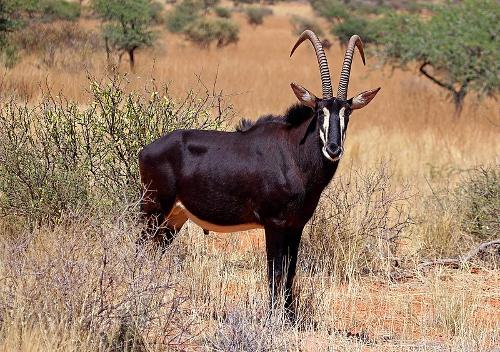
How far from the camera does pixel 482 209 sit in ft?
31.2

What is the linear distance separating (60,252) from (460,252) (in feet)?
16.4

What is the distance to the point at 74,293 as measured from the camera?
18.4 ft

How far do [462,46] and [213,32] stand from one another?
17841 millimetres

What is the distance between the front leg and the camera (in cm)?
698

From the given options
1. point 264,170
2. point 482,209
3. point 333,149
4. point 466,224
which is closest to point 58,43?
point 466,224

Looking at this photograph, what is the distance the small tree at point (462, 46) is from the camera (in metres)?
18.1

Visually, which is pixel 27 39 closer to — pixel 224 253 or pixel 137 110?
pixel 137 110

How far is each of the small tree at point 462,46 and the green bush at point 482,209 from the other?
27.5 ft

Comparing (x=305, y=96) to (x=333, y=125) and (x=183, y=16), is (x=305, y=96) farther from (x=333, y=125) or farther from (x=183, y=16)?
(x=183, y=16)

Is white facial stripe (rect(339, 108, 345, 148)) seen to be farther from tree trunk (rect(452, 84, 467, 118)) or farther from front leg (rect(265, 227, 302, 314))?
tree trunk (rect(452, 84, 467, 118))

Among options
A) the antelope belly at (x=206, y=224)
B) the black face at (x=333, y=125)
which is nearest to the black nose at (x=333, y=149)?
the black face at (x=333, y=125)

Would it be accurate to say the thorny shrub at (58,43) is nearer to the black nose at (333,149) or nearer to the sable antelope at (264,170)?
the sable antelope at (264,170)

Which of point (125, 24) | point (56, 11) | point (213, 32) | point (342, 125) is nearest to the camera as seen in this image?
point (342, 125)

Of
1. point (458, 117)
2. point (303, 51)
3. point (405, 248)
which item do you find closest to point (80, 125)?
point (405, 248)
